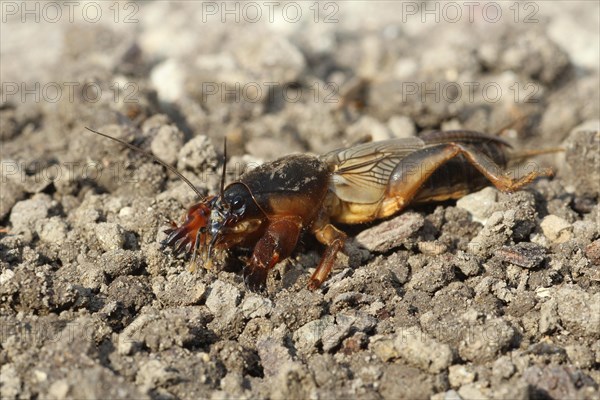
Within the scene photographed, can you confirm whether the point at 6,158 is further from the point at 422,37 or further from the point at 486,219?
the point at 422,37

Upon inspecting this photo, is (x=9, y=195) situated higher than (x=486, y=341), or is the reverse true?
(x=9, y=195)

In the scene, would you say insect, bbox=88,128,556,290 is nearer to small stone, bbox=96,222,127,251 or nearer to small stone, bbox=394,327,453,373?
small stone, bbox=96,222,127,251

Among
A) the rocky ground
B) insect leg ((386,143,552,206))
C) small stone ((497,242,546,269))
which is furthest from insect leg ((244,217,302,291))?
small stone ((497,242,546,269))

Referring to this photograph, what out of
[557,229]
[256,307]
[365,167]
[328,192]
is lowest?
[256,307]

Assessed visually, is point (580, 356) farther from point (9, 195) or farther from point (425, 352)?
point (9, 195)

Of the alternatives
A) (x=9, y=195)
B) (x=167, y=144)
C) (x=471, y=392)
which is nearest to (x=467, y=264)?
(x=471, y=392)

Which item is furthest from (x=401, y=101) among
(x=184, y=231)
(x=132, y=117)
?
(x=184, y=231)

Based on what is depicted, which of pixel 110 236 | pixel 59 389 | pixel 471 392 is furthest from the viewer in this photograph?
pixel 110 236
